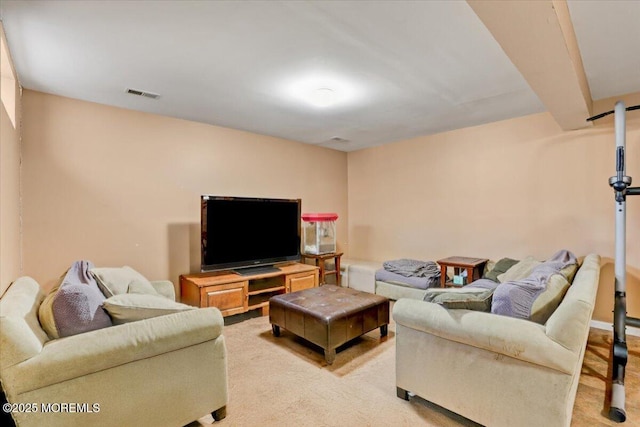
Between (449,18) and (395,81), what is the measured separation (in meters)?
0.87

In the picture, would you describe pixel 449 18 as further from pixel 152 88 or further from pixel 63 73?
pixel 63 73

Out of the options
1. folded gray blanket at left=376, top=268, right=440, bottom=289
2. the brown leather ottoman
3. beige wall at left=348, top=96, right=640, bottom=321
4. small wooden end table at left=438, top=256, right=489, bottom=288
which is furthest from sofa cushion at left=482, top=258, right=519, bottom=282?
the brown leather ottoman

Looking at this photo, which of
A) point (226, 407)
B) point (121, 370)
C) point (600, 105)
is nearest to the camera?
point (121, 370)

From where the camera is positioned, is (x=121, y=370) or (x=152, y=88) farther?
(x=152, y=88)

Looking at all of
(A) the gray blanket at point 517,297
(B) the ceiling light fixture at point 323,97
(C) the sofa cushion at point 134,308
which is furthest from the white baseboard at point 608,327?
(C) the sofa cushion at point 134,308

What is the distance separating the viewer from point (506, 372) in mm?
1526

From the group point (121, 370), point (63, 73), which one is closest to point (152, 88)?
point (63, 73)

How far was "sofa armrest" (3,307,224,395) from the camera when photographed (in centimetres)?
128

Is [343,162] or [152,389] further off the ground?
[343,162]

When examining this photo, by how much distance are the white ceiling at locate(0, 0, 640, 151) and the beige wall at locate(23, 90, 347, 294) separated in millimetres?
A: 264

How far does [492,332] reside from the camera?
1.54m

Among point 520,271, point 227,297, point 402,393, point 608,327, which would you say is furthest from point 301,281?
point 608,327

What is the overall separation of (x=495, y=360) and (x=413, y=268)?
2.57 m

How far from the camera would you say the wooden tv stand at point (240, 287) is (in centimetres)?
323
